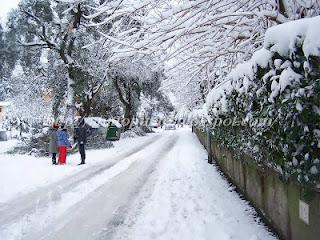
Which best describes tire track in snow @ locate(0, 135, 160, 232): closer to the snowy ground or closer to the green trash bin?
the snowy ground

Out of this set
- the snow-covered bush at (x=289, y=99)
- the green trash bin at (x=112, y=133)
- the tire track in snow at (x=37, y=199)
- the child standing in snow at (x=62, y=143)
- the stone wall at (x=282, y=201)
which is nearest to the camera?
the snow-covered bush at (x=289, y=99)

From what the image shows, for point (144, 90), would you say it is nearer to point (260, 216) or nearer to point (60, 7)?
point (60, 7)

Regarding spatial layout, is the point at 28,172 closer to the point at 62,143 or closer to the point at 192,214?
the point at 62,143

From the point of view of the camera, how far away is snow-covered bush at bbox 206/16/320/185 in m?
3.65

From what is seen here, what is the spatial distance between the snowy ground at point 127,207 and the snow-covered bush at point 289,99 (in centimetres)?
138

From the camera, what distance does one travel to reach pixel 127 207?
7430 mm

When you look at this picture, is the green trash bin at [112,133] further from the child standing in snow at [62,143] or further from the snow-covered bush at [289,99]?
the snow-covered bush at [289,99]

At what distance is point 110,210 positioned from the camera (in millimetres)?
7242

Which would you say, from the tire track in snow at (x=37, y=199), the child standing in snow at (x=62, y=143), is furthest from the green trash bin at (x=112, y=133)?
the tire track in snow at (x=37, y=199)

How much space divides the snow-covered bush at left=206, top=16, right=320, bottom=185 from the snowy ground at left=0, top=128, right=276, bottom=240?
54.2 inches

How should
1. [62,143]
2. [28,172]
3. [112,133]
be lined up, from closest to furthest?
[28,172], [62,143], [112,133]

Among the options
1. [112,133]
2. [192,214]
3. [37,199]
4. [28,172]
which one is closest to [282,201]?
[192,214]

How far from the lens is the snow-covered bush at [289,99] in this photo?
12.0ft

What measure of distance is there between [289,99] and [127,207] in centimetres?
437
